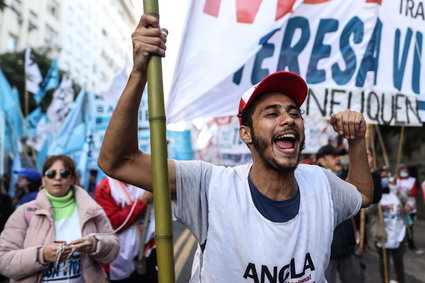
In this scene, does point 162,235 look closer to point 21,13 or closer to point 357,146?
point 357,146

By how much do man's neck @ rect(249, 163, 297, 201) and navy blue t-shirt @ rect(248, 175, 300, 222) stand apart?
0.03 m

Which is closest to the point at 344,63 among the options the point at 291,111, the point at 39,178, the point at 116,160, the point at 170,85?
the point at 170,85

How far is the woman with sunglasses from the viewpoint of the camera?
274cm

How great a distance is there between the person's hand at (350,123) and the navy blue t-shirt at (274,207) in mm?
447

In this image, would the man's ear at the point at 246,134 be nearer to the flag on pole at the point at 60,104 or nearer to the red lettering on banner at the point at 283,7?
the red lettering on banner at the point at 283,7

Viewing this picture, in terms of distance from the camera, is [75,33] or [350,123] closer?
[350,123]

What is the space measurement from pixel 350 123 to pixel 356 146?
0.17 metres

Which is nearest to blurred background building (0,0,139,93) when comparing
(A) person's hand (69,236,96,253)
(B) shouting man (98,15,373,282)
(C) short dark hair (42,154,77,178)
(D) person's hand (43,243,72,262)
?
(C) short dark hair (42,154,77,178)

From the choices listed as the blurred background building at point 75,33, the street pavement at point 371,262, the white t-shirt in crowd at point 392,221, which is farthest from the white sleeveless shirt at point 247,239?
the blurred background building at point 75,33

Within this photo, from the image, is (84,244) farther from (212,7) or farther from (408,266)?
(408,266)

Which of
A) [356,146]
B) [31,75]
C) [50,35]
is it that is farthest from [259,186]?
[50,35]

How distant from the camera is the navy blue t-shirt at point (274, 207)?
5.46 feet

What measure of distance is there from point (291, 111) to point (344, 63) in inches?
70.8

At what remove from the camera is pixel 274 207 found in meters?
1.69
